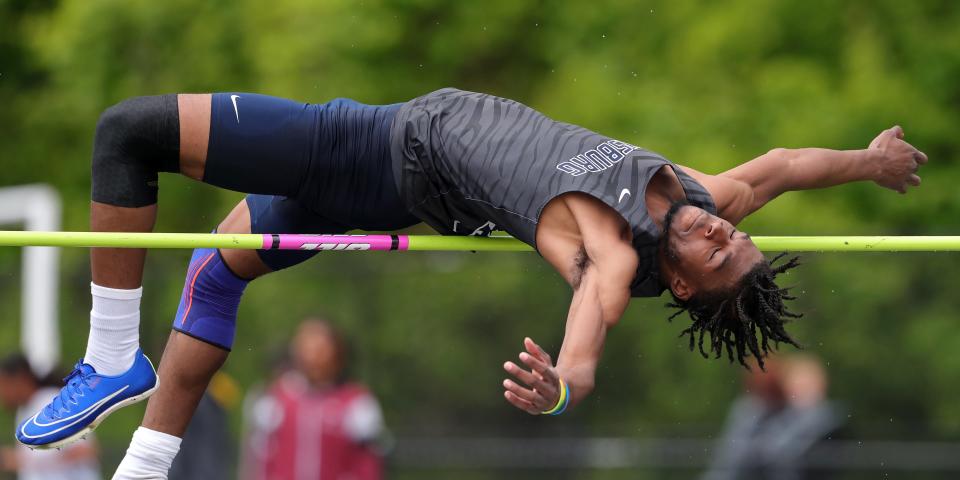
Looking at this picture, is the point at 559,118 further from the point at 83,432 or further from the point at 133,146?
the point at 133,146

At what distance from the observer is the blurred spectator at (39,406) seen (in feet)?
32.0

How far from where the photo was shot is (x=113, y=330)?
6.27 metres

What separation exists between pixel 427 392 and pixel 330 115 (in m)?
7.12

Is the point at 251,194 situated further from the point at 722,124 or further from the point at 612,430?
the point at 722,124

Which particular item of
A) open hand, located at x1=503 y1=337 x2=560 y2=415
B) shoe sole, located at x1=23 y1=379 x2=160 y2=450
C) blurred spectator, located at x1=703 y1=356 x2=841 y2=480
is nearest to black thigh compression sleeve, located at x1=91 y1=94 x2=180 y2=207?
shoe sole, located at x1=23 y1=379 x2=160 y2=450

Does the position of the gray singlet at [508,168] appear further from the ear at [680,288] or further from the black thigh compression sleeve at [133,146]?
the black thigh compression sleeve at [133,146]

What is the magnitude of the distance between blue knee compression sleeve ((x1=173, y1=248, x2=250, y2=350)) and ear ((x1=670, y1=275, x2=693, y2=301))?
1.71 meters

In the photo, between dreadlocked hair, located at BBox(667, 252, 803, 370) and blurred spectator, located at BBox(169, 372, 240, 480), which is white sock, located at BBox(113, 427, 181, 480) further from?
blurred spectator, located at BBox(169, 372, 240, 480)

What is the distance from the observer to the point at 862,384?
1211 centimetres

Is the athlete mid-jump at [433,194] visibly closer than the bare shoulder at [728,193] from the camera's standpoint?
Yes

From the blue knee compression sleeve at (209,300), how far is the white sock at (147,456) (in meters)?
0.42

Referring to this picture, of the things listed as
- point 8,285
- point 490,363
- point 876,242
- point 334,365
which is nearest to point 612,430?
point 490,363

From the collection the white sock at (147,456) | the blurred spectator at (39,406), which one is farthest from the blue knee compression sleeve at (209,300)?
the blurred spectator at (39,406)

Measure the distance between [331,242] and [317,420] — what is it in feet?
15.7
